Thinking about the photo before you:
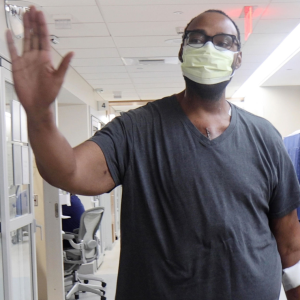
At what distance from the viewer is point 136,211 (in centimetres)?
104

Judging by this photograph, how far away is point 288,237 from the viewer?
1229 millimetres

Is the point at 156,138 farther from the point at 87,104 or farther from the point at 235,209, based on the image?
the point at 87,104

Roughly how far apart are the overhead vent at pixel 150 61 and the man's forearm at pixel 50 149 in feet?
13.4

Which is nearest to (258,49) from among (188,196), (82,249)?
(82,249)

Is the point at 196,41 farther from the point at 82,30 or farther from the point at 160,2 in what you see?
the point at 82,30

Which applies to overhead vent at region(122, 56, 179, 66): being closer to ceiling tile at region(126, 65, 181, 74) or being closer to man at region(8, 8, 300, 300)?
ceiling tile at region(126, 65, 181, 74)

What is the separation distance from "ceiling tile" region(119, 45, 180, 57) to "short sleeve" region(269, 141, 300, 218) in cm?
337

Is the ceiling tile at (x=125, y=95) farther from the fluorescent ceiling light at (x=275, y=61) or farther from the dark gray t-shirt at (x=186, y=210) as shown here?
the dark gray t-shirt at (x=186, y=210)

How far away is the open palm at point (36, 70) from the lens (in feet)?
2.43

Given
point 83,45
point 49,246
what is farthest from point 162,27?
point 49,246

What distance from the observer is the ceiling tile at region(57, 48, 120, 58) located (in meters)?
4.44

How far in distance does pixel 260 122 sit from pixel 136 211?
43cm

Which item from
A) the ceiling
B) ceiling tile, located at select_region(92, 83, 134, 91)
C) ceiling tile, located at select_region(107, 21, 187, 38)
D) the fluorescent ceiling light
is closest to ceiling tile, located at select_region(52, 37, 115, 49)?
the ceiling

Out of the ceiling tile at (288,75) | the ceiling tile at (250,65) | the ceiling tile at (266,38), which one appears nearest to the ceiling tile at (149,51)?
the ceiling tile at (266,38)
